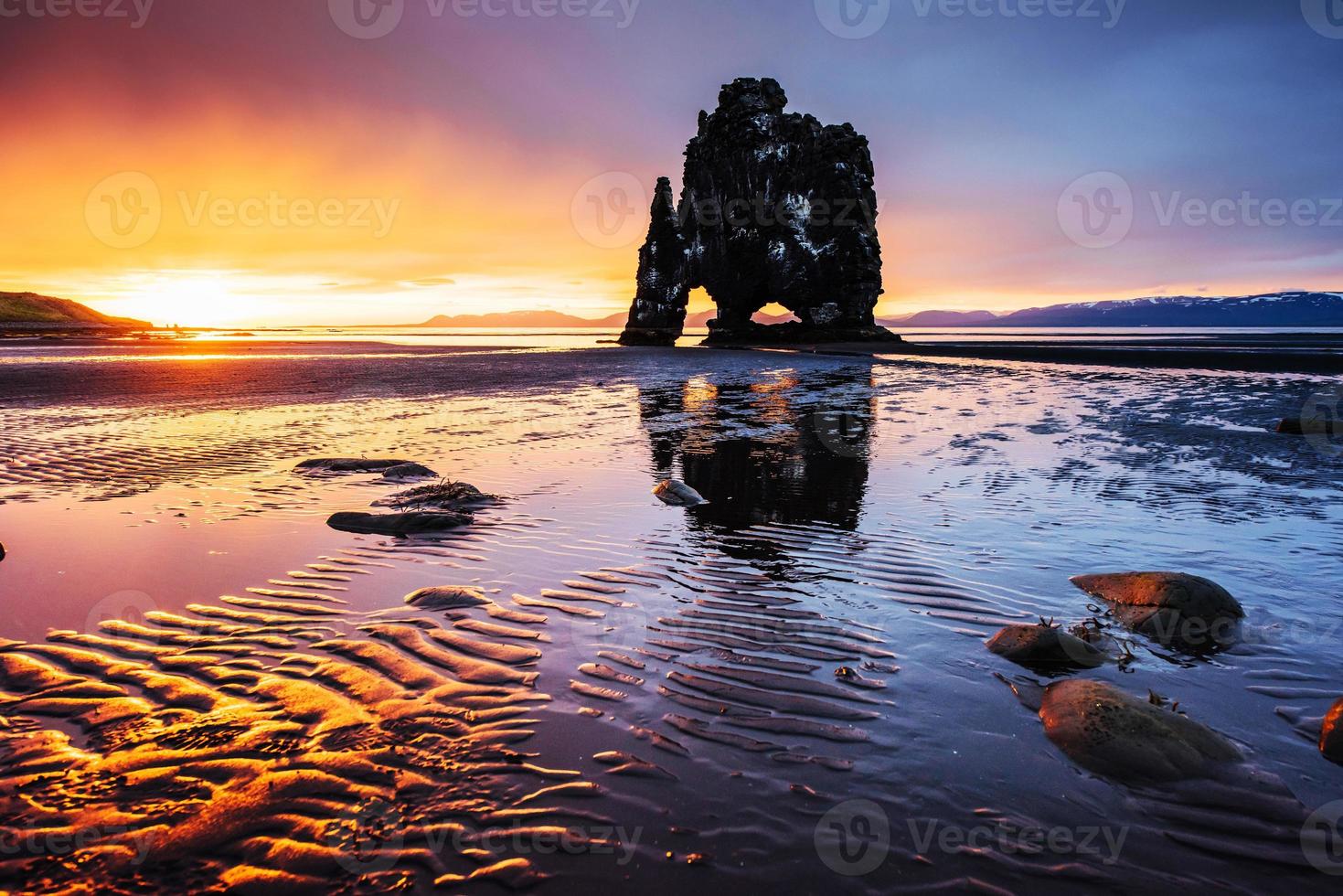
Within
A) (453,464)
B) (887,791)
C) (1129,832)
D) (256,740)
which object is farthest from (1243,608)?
(453,464)

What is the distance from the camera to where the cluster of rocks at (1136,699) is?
12.4ft

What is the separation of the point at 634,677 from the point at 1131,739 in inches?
123

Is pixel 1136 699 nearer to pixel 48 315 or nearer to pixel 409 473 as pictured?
pixel 409 473

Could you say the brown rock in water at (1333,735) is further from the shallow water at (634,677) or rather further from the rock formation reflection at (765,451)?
the rock formation reflection at (765,451)

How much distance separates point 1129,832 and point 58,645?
7290mm

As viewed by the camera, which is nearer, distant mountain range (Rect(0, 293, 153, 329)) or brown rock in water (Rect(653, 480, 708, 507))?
brown rock in water (Rect(653, 480, 708, 507))

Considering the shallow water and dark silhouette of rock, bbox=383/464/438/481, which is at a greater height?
dark silhouette of rock, bbox=383/464/438/481

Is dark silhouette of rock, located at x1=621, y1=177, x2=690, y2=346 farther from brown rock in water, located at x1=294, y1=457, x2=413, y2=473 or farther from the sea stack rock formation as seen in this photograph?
brown rock in water, located at x1=294, y1=457, x2=413, y2=473

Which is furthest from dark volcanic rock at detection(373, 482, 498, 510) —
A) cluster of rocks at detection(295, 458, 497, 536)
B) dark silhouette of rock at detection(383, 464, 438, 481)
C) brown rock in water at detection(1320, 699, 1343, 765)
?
brown rock in water at detection(1320, 699, 1343, 765)

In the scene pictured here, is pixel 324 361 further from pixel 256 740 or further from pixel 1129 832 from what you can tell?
pixel 1129 832

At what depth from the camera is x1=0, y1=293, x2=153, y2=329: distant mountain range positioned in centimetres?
13538

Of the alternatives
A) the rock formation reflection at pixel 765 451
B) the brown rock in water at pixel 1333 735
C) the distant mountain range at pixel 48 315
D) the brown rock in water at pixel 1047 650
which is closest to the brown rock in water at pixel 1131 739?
the brown rock in water at pixel 1333 735

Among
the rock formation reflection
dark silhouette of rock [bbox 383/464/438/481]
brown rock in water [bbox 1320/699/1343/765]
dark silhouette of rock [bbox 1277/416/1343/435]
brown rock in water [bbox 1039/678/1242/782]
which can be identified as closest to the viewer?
brown rock in water [bbox 1039/678/1242/782]

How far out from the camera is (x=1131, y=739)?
12.7 feet
